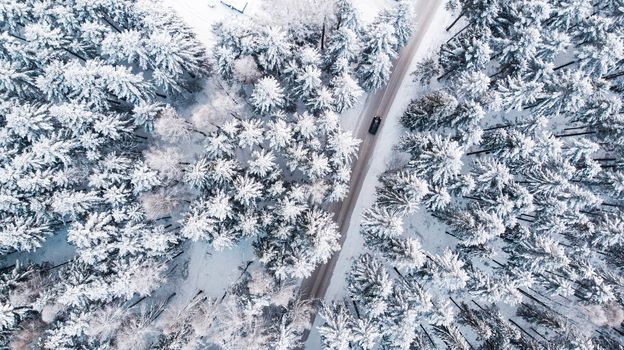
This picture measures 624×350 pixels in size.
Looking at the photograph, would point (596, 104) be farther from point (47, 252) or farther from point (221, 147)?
point (47, 252)

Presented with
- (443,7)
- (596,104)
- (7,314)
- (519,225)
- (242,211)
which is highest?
(443,7)

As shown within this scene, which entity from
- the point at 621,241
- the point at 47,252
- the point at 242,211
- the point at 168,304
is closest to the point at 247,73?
the point at 242,211

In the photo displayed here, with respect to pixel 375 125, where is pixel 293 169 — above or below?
below

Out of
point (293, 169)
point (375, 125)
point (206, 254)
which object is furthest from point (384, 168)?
point (206, 254)

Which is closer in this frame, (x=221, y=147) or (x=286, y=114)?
(x=221, y=147)

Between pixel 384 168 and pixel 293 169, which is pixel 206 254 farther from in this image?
pixel 384 168

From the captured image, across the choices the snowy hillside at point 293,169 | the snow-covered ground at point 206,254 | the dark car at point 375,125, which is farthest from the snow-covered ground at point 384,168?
the snow-covered ground at point 206,254
